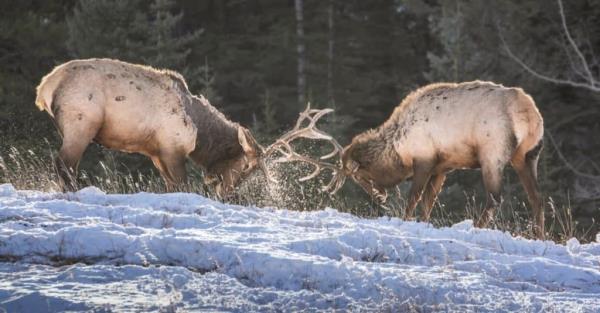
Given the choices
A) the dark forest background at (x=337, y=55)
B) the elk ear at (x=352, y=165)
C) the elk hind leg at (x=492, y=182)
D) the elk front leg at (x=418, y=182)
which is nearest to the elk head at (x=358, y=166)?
the elk ear at (x=352, y=165)

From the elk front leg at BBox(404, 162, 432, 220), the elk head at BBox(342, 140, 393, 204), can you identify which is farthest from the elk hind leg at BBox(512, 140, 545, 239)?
the elk head at BBox(342, 140, 393, 204)

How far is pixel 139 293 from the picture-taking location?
5465 millimetres

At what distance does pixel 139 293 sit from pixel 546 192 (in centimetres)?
1691

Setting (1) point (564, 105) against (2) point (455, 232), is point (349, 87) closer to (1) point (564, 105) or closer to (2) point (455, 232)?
(1) point (564, 105)

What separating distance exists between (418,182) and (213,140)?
2.33 meters

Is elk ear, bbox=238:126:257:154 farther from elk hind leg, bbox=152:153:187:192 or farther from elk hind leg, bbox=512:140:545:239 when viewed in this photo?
elk hind leg, bbox=512:140:545:239

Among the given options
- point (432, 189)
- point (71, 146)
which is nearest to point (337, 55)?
point (432, 189)

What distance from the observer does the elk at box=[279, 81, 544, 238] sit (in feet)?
33.6

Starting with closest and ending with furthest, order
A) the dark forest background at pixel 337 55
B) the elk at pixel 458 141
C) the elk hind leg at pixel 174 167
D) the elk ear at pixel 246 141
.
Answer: the elk at pixel 458 141 < the elk hind leg at pixel 174 167 < the elk ear at pixel 246 141 < the dark forest background at pixel 337 55

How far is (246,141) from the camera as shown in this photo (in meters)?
11.1

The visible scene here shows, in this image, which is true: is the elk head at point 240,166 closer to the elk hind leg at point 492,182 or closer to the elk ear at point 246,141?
the elk ear at point 246,141

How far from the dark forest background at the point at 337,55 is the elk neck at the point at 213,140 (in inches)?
213

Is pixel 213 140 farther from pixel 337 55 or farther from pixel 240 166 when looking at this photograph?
pixel 337 55

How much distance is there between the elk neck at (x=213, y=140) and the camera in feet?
36.5
